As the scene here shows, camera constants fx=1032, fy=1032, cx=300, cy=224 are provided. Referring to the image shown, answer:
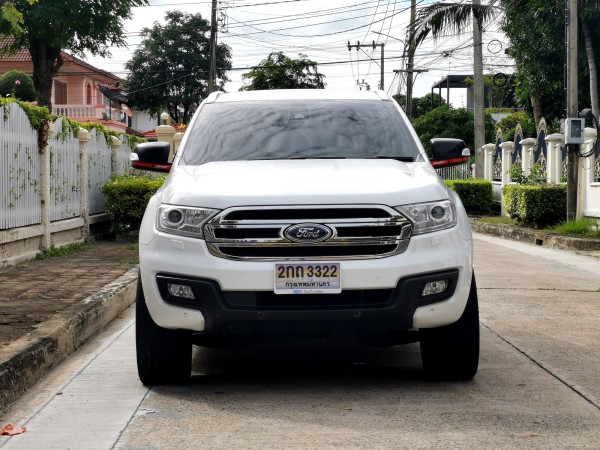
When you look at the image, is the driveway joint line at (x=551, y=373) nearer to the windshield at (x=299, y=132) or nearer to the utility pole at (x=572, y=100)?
the windshield at (x=299, y=132)

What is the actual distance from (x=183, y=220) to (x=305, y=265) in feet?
2.49

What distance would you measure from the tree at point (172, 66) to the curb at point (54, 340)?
7067 cm

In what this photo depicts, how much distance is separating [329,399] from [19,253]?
8123 mm

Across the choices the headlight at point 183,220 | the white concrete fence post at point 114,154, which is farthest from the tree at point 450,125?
the headlight at point 183,220

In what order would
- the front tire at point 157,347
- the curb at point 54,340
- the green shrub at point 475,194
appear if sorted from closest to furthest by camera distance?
the front tire at point 157,347 → the curb at point 54,340 → the green shrub at point 475,194

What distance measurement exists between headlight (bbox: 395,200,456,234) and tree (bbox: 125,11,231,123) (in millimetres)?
74390

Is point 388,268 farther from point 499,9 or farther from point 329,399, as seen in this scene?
point 499,9

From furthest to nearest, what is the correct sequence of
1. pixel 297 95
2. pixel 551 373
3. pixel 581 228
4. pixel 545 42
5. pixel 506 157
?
pixel 545 42 → pixel 506 157 → pixel 581 228 → pixel 297 95 → pixel 551 373

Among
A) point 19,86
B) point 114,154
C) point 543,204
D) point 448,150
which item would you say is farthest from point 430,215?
point 19,86

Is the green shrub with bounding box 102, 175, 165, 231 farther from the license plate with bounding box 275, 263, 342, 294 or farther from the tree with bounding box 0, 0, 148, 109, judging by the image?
the tree with bounding box 0, 0, 148, 109

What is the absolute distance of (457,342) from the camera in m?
6.02

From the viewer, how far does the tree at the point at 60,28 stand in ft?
148

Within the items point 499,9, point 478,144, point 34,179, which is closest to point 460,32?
point 499,9

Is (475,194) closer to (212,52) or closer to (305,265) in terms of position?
(212,52)
